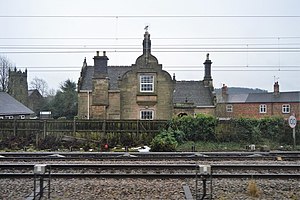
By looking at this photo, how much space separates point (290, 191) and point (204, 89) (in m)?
31.5

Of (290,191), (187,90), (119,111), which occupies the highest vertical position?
(187,90)

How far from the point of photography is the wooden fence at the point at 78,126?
75.5ft

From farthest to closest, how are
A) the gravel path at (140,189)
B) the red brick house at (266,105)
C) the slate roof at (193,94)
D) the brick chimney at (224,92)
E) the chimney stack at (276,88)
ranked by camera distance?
the brick chimney at (224,92) → the chimney stack at (276,88) → the red brick house at (266,105) → the slate roof at (193,94) → the gravel path at (140,189)

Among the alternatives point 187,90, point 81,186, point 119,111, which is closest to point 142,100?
point 119,111

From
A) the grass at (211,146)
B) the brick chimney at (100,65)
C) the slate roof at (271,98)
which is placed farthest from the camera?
the slate roof at (271,98)

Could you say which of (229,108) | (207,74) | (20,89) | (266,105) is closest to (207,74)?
(207,74)

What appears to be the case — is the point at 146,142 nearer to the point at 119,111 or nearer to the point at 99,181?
the point at 119,111

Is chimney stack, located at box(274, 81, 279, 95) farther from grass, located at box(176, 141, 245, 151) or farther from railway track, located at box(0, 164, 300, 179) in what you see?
railway track, located at box(0, 164, 300, 179)

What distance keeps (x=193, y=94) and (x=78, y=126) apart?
19.3 meters

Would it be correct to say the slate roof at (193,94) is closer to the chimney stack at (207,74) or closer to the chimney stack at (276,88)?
the chimney stack at (207,74)

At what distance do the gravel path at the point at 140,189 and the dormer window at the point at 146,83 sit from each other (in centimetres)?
1872

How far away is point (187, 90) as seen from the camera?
132 feet

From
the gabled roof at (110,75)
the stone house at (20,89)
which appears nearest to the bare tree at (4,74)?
the stone house at (20,89)

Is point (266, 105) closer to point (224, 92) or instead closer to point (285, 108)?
point (285, 108)
